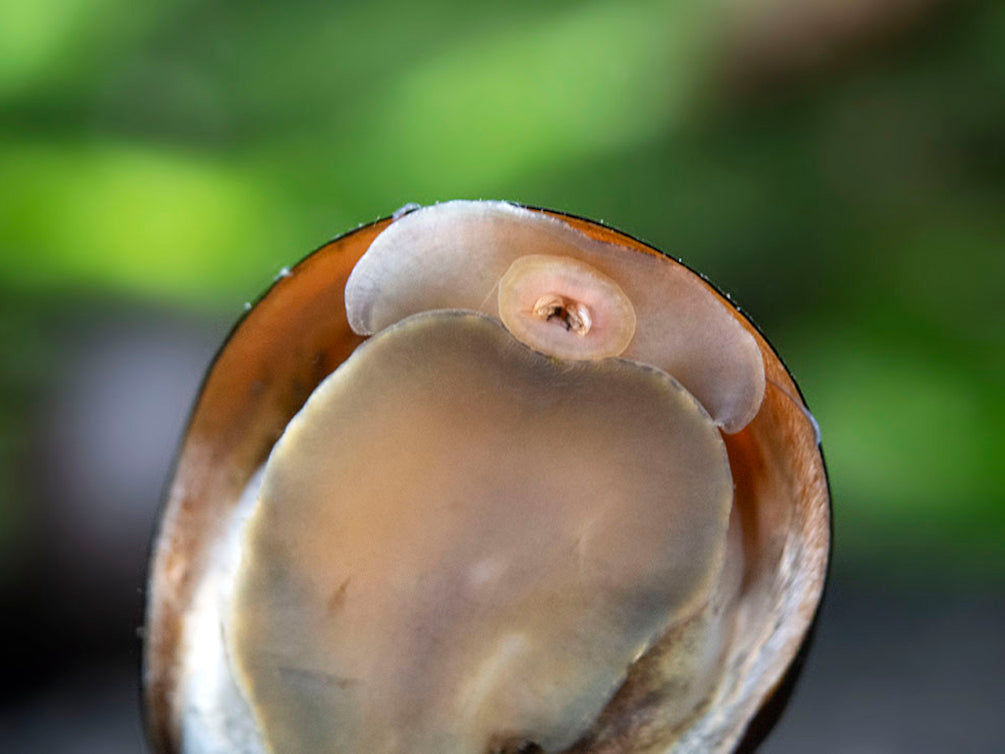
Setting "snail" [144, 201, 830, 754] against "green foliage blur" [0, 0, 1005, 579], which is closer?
"snail" [144, 201, 830, 754]

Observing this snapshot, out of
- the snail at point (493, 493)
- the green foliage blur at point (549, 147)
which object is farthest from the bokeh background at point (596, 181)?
the snail at point (493, 493)

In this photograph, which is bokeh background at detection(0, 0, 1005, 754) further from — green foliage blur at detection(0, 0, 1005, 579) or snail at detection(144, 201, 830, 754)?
snail at detection(144, 201, 830, 754)


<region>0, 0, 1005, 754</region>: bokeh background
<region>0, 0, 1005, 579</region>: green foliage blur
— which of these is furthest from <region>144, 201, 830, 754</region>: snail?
<region>0, 0, 1005, 579</region>: green foliage blur

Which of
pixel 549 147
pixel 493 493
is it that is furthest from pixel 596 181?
pixel 493 493

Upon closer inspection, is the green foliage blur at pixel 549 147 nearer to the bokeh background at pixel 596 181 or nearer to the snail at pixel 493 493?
the bokeh background at pixel 596 181

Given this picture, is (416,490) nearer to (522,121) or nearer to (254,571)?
(254,571)

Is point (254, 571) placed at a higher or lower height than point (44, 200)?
lower

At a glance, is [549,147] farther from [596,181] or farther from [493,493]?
[493,493]

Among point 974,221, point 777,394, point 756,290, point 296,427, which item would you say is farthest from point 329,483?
point 974,221

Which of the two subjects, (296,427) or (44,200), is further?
(44,200)

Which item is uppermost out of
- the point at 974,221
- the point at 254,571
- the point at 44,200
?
the point at 974,221
